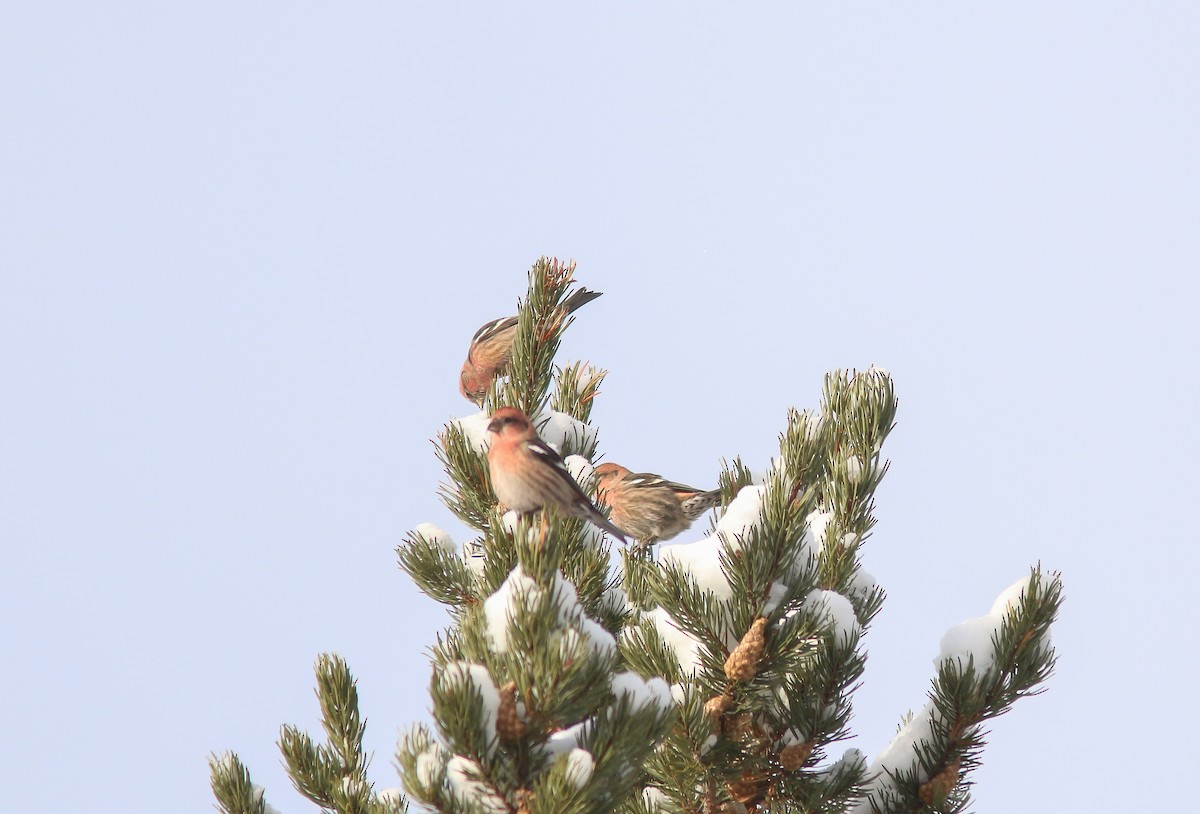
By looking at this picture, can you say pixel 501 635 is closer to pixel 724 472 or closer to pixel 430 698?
pixel 430 698

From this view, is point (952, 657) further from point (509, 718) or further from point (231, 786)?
point (231, 786)

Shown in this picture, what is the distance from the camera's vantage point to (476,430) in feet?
14.5

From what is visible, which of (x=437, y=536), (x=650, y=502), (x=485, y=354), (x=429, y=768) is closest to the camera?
(x=429, y=768)

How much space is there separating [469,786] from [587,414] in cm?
258

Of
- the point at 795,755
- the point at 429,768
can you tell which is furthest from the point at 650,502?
the point at 429,768

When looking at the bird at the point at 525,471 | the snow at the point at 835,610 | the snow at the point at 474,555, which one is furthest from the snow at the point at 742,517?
the snow at the point at 474,555

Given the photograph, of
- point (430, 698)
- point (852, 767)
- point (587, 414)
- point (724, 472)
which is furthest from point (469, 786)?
point (587, 414)

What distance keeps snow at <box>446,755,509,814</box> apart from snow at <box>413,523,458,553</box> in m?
1.62

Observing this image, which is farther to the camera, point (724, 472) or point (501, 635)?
point (724, 472)

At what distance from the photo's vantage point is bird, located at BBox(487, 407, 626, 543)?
3.95m

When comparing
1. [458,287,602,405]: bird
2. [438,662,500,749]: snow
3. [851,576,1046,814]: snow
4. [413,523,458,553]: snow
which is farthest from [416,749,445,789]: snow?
[458,287,602,405]: bird

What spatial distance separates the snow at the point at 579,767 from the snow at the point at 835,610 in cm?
122

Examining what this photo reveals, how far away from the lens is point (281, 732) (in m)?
3.79

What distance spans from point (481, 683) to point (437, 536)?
68.7 inches
